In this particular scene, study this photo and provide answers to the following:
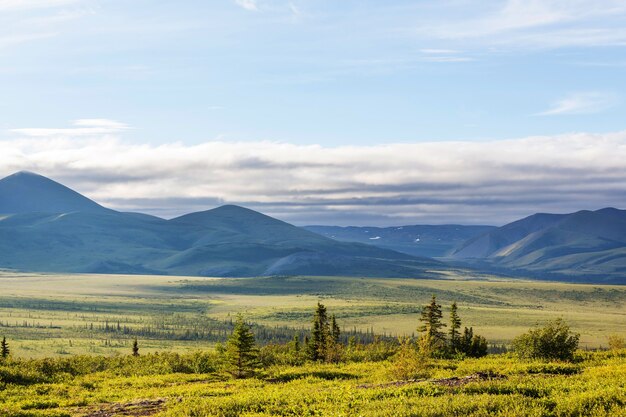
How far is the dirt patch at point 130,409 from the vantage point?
31.4m

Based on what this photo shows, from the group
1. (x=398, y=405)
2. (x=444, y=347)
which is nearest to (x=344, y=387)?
(x=398, y=405)

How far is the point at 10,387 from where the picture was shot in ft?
137

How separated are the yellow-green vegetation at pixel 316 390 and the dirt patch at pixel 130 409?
70 millimetres

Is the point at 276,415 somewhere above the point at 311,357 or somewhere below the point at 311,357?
above

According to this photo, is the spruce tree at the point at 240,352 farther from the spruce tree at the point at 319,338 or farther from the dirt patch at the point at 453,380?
the spruce tree at the point at 319,338

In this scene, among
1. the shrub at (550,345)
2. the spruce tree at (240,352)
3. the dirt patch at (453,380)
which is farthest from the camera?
the shrub at (550,345)

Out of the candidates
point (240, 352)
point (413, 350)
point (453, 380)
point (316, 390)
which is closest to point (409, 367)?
point (413, 350)

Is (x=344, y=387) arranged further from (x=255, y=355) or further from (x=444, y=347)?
(x=444, y=347)

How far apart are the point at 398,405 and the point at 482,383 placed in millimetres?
7923

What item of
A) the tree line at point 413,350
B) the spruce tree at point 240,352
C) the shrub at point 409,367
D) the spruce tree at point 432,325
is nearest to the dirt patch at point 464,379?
the shrub at point 409,367

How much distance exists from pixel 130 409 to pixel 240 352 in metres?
15.0

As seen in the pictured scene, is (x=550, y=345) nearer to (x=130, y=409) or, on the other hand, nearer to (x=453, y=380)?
(x=453, y=380)

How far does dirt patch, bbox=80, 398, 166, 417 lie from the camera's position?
1238 inches

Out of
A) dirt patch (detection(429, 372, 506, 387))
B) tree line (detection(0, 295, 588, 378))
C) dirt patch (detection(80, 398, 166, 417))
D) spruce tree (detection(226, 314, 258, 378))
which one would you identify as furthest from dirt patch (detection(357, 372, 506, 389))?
spruce tree (detection(226, 314, 258, 378))
